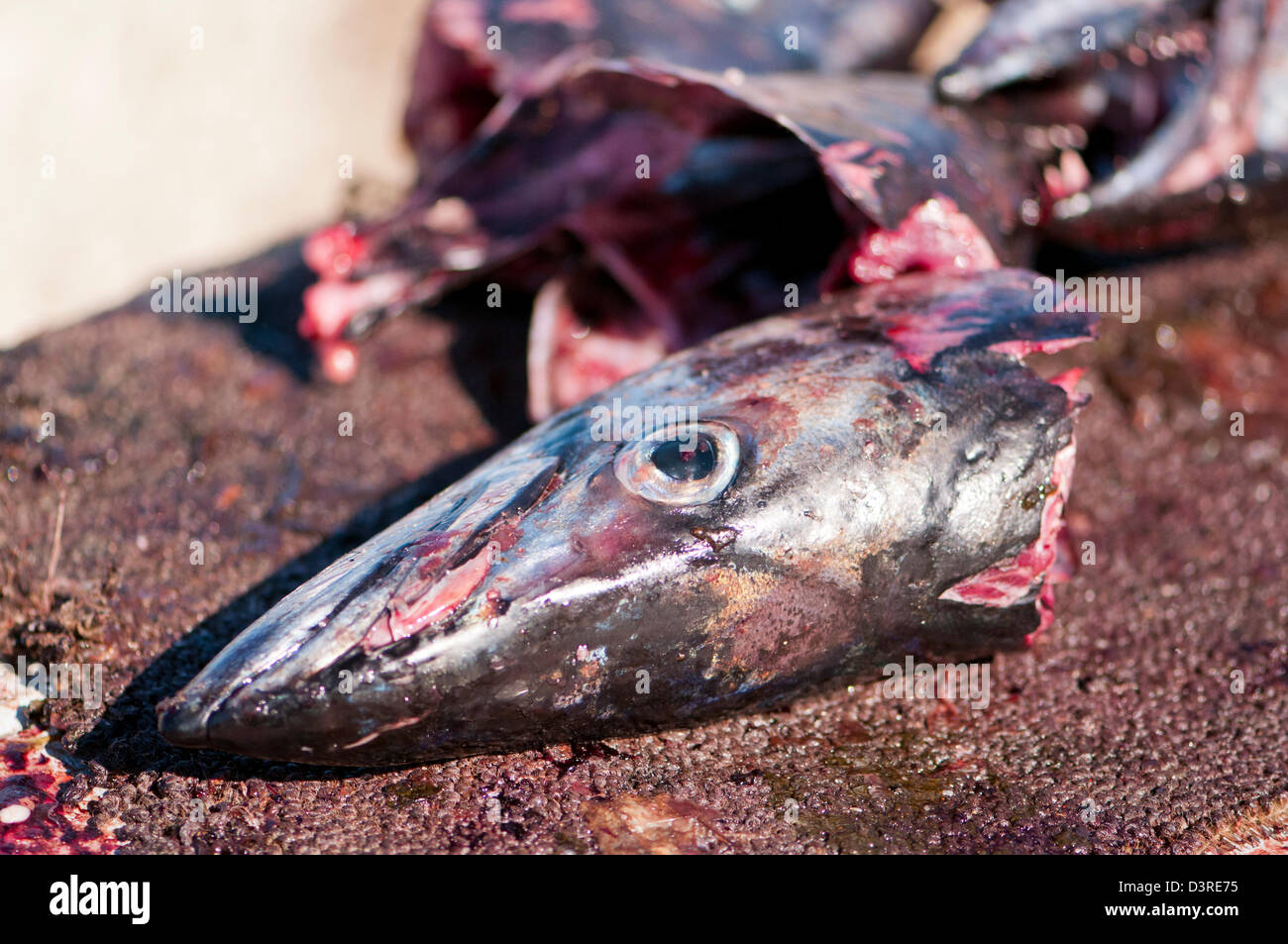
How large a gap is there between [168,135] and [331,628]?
159 inches

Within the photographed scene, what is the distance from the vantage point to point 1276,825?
264 centimetres

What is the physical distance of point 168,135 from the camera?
5.45 meters

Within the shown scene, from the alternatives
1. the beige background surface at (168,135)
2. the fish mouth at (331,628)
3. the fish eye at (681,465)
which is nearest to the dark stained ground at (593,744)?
the fish mouth at (331,628)

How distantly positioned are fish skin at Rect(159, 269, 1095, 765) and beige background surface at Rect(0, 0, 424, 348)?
2.77 meters

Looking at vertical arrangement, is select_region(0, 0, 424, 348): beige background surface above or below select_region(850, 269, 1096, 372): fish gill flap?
above

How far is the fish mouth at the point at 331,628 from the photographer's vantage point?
2.25m

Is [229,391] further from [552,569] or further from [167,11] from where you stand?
[167,11]

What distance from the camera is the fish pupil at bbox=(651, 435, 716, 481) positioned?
2.45 metres

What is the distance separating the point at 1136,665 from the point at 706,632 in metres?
1.40

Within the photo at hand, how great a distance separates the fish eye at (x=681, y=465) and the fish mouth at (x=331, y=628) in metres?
0.22

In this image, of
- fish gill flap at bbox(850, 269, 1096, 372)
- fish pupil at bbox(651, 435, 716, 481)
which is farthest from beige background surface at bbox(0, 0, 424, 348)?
fish pupil at bbox(651, 435, 716, 481)

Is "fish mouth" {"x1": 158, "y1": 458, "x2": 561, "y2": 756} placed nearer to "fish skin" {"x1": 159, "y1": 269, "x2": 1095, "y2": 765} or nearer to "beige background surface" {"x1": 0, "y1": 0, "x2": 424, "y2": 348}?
"fish skin" {"x1": 159, "y1": 269, "x2": 1095, "y2": 765}

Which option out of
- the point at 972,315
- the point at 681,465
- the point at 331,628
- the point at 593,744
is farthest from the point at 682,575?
the point at 972,315

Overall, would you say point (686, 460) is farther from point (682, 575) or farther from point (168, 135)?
point (168, 135)
